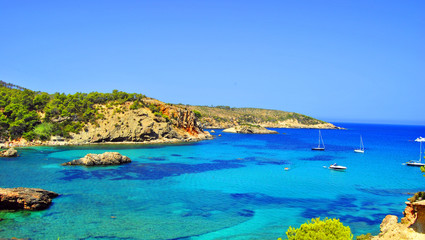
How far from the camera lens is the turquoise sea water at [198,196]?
21.6 m

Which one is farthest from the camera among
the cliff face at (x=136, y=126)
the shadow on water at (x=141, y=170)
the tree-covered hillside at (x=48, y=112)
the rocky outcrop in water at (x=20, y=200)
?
the cliff face at (x=136, y=126)

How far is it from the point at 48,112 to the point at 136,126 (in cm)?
2263

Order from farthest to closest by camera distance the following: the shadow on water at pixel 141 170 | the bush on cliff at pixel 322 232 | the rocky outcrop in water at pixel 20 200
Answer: the shadow on water at pixel 141 170 → the rocky outcrop in water at pixel 20 200 → the bush on cliff at pixel 322 232

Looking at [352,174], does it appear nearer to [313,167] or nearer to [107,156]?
[313,167]

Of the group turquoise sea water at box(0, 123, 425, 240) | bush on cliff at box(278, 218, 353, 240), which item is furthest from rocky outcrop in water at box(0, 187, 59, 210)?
bush on cliff at box(278, 218, 353, 240)

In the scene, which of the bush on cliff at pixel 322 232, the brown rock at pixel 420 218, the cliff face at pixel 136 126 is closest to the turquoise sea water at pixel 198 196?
the brown rock at pixel 420 218

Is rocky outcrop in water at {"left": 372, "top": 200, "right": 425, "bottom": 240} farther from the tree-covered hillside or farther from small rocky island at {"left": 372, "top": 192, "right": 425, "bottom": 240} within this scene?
the tree-covered hillside

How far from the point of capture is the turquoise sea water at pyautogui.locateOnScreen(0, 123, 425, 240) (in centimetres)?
2161

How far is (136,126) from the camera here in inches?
3127

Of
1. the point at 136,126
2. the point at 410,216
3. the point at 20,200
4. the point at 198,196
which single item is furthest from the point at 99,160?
the point at 410,216

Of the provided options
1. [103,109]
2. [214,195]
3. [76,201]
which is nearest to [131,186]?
[76,201]

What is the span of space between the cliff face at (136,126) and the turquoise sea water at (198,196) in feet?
72.7

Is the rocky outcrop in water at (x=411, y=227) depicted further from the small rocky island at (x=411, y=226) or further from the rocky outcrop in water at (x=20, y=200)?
the rocky outcrop in water at (x=20, y=200)

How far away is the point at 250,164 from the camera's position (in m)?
52.0
